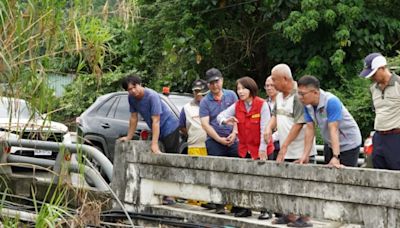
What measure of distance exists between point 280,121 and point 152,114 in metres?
1.46

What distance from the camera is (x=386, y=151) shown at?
670cm

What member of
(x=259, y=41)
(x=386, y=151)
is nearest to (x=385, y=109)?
(x=386, y=151)

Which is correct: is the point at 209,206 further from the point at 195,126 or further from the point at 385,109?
the point at 385,109

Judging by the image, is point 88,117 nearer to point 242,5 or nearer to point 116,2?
point 242,5

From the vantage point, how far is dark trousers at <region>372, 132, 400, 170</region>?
665 cm

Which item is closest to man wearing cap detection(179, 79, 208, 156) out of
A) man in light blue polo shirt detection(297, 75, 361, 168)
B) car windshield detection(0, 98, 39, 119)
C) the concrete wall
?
the concrete wall

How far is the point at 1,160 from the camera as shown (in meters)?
8.41

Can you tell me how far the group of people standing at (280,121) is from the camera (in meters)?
6.44

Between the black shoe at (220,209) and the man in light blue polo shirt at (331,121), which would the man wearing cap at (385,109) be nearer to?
the man in light blue polo shirt at (331,121)

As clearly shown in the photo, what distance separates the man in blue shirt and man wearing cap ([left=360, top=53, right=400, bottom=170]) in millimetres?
2176

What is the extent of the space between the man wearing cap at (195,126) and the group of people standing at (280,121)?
0.04 ft

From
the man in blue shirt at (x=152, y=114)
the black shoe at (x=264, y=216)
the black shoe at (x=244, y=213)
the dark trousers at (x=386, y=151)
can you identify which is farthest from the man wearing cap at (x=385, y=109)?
the man in blue shirt at (x=152, y=114)

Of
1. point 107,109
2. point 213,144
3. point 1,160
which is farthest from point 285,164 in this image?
point 107,109

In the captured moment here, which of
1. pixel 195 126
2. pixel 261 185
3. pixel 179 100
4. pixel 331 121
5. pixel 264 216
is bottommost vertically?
pixel 264 216
